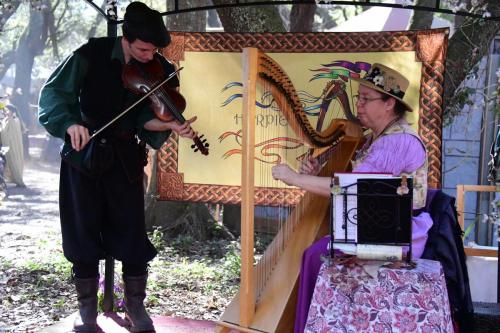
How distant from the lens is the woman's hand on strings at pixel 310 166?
2.95m

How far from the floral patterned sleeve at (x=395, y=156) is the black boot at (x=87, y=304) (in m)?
1.45

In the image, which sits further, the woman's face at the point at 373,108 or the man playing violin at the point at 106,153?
the man playing violin at the point at 106,153

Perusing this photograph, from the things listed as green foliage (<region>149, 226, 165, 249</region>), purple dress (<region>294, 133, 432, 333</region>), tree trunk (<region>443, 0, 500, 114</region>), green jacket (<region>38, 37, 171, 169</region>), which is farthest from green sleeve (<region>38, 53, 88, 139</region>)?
green foliage (<region>149, 226, 165, 249</region>)

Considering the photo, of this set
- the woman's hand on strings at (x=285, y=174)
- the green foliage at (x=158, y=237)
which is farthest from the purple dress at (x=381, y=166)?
the green foliage at (x=158, y=237)

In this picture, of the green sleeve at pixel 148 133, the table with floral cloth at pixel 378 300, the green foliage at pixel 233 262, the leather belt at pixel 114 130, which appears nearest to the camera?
the table with floral cloth at pixel 378 300

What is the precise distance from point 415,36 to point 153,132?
1707 millimetres

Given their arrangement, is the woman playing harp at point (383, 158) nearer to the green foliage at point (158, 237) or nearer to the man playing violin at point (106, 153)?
the man playing violin at point (106, 153)

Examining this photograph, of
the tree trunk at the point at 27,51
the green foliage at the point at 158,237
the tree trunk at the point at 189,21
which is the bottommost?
the green foliage at the point at 158,237

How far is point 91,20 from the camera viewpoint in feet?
85.7

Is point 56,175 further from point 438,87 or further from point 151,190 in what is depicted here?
point 438,87

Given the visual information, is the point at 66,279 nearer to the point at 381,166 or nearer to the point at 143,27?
the point at 143,27

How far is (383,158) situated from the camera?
8.24ft

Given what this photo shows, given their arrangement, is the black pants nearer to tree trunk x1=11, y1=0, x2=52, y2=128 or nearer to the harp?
the harp

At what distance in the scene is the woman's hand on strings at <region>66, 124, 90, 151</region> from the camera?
261 centimetres
